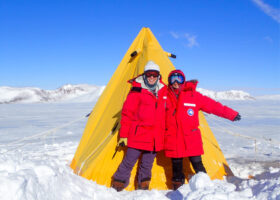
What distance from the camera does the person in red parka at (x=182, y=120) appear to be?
2441mm

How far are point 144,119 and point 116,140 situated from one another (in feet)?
1.84

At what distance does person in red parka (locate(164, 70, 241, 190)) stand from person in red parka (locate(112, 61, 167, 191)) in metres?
0.09

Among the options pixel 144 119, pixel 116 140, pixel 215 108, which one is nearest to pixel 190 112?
pixel 215 108

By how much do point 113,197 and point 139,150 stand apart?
21.1 inches

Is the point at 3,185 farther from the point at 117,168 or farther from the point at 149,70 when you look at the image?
the point at 149,70

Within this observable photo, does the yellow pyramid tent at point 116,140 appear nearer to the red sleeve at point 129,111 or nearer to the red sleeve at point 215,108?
the red sleeve at point 129,111

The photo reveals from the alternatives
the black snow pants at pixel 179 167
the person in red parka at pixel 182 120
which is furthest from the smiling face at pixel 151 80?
the black snow pants at pixel 179 167

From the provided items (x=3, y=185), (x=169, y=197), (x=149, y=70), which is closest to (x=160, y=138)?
(x=169, y=197)

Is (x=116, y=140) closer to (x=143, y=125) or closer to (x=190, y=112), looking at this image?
(x=143, y=125)

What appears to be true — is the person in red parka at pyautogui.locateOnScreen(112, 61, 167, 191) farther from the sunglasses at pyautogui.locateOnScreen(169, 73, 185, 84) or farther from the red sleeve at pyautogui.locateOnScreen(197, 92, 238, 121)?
the red sleeve at pyautogui.locateOnScreen(197, 92, 238, 121)

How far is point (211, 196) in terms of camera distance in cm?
172

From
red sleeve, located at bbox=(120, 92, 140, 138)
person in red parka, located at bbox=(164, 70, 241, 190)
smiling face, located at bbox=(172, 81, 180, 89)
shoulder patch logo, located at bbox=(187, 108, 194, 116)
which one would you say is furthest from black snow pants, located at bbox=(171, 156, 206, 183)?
smiling face, located at bbox=(172, 81, 180, 89)

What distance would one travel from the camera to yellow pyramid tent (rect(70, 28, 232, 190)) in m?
2.72

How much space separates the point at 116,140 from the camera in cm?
278
